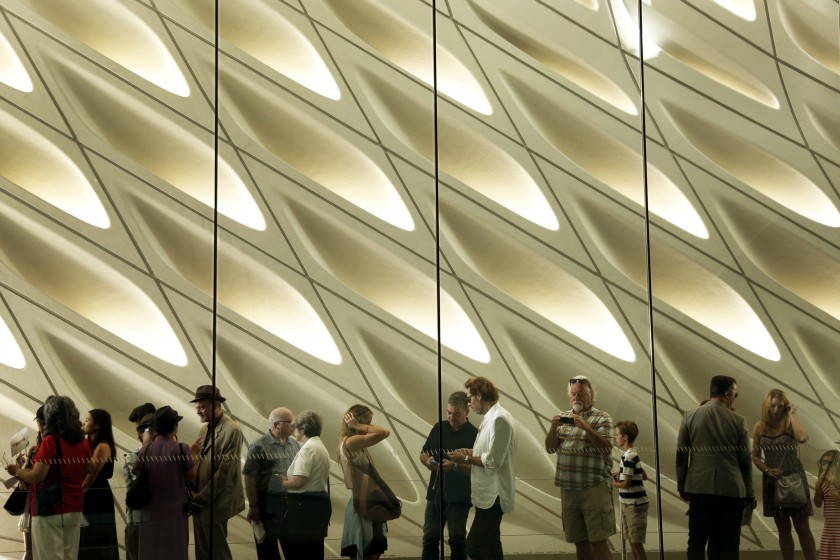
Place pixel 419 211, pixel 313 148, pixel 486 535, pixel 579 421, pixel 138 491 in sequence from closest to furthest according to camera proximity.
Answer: pixel 138 491, pixel 486 535, pixel 579 421, pixel 419 211, pixel 313 148

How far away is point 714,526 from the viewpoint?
7379 millimetres

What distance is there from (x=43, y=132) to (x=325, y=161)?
7.37ft

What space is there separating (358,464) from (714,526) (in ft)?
9.07

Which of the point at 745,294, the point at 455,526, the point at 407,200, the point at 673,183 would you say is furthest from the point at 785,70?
the point at 455,526

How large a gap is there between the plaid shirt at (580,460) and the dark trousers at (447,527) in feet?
2.54

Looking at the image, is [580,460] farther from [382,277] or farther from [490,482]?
[382,277]

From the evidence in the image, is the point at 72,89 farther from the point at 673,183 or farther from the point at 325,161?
the point at 673,183

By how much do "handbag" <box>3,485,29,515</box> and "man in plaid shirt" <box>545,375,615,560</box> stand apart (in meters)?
3.86

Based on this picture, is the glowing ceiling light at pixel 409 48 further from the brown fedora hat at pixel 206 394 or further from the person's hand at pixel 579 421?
the brown fedora hat at pixel 206 394

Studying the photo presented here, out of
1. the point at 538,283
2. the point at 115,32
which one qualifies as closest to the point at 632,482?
the point at 538,283

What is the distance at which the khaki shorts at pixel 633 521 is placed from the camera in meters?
7.26

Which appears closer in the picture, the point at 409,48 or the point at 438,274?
the point at 438,274

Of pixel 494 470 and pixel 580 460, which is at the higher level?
pixel 580 460

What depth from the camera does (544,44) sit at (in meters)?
8.23
